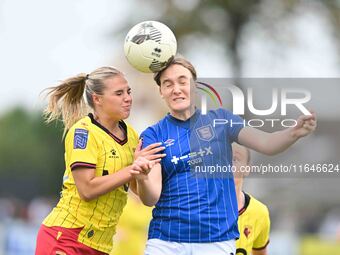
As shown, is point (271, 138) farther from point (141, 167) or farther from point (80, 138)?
point (80, 138)

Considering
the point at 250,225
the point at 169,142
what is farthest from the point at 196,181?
the point at 250,225

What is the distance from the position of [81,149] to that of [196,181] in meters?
0.87

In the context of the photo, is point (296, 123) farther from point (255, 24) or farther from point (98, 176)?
point (255, 24)

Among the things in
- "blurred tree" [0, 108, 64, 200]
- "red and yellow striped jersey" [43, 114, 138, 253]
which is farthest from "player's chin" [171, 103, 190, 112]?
"blurred tree" [0, 108, 64, 200]

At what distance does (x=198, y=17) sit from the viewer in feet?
76.9

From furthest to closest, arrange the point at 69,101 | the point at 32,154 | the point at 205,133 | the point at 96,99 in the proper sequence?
the point at 32,154 → the point at 69,101 → the point at 96,99 → the point at 205,133

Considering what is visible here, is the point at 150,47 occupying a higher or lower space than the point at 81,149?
higher

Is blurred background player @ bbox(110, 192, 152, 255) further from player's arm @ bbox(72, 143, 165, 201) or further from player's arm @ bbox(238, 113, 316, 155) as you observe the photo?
player's arm @ bbox(238, 113, 316, 155)

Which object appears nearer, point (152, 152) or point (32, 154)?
point (152, 152)

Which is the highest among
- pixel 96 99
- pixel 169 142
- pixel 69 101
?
pixel 69 101

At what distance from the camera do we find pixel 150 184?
7.16 m

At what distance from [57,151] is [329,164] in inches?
1987

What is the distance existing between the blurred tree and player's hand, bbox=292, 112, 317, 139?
43191 millimetres

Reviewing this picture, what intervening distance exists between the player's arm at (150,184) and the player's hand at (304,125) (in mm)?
968
